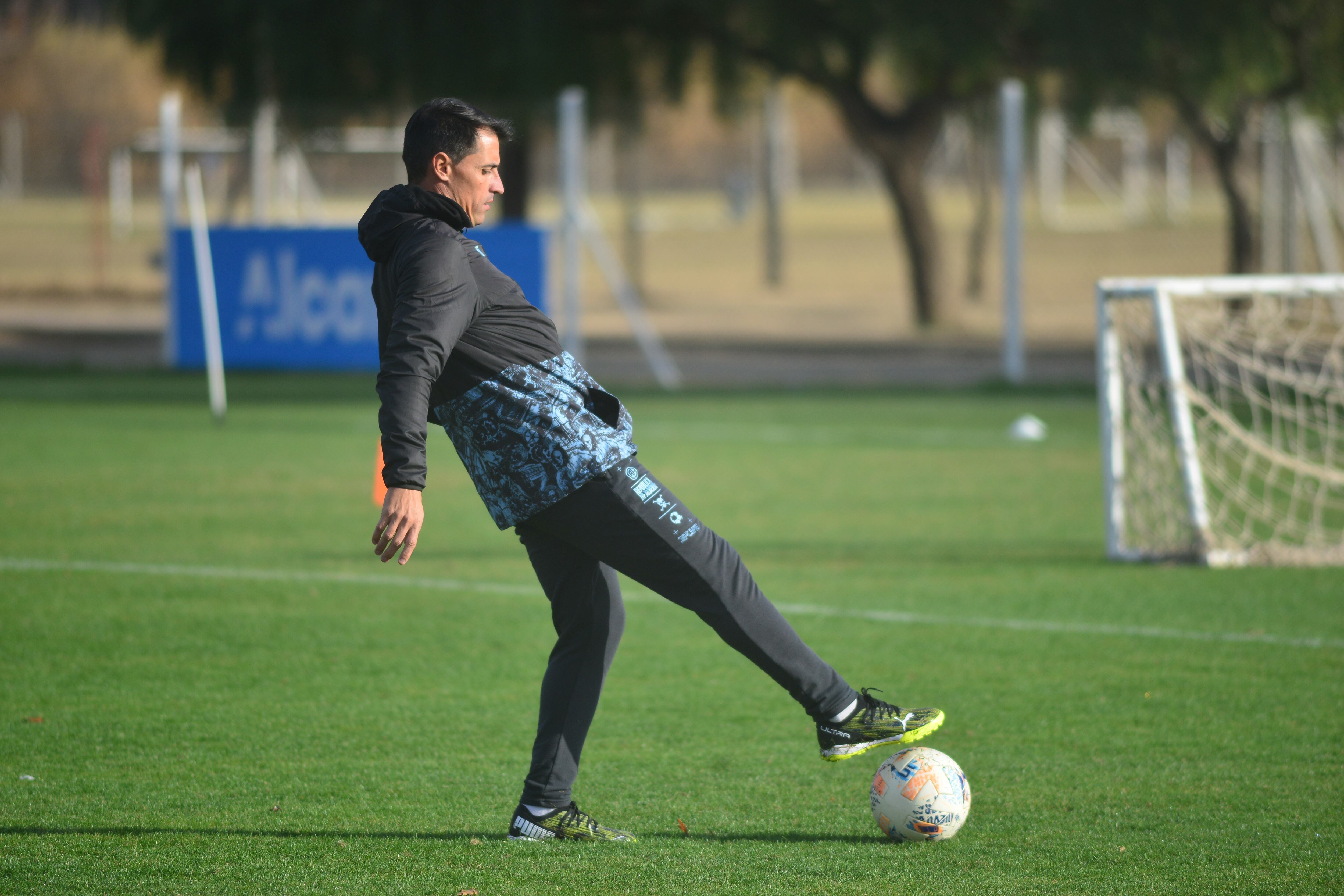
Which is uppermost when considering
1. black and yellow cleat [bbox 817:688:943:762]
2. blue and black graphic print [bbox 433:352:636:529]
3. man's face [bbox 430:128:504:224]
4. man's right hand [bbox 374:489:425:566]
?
man's face [bbox 430:128:504:224]

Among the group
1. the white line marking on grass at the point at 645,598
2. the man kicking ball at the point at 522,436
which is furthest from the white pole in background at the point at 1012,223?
the man kicking ball at the point at 522,436

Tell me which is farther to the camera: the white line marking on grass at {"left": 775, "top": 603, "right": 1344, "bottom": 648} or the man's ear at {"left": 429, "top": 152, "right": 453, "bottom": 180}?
the white line marking on grass at {"left": 775, "top": 603, "right": 1344, "bottom": 648}

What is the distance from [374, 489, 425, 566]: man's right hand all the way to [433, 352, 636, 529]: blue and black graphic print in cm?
27

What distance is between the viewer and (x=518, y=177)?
2091 cm

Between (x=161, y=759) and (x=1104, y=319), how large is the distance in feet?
18.1

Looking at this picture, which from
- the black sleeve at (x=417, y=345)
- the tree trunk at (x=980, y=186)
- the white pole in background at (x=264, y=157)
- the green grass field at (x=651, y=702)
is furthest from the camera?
the tree trunk at (x=980, y=186)

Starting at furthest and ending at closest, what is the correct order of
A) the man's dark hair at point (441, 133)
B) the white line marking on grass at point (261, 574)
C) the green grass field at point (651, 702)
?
the white line marking on grass at point (261, 574) < the green grass field at point (651, 702) < the man's dark hair at point (441, 133)

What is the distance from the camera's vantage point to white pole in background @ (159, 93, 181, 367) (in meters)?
17.6

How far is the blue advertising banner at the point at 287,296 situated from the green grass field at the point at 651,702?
6.44 m

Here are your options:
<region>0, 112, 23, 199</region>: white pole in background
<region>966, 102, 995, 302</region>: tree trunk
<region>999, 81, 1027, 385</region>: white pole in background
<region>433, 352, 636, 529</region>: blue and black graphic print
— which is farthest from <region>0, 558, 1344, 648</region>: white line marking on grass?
<region>0, 112, 23, 199</region>: white pole in background

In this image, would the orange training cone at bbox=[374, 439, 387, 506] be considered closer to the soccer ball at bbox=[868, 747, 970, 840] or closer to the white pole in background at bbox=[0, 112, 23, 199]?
the soccer ball at bbox=[868, 747, 970, 840]

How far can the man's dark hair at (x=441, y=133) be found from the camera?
12.4ft

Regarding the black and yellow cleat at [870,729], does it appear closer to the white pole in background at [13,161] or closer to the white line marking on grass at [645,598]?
the white line marking on grass at [645,598]

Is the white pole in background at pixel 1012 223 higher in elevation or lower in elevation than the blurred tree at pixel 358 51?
lower
